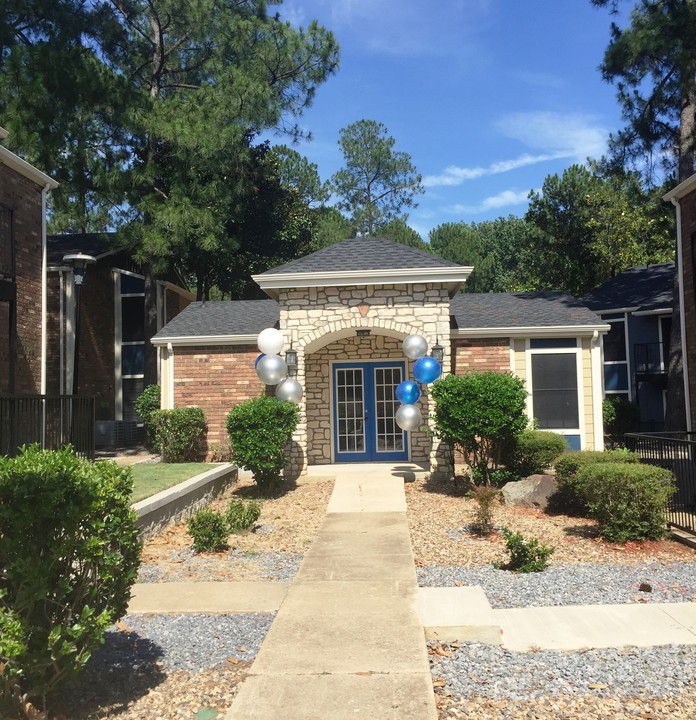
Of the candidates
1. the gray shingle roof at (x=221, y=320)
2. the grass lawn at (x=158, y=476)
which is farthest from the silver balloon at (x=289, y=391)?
the gray shingle roof at (x=221, y=320)

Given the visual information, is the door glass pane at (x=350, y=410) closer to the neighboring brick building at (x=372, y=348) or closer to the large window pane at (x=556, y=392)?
the neighboring brick building at (x=372, y=348)

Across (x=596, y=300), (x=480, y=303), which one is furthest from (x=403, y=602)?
(x=596, y=300)

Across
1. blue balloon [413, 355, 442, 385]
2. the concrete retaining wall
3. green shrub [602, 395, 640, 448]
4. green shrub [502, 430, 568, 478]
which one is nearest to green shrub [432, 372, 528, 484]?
green shrub [502, 430, 568, 478]

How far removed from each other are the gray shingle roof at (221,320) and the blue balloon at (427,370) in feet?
15.6

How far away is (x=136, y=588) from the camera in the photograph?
6152 millimetres

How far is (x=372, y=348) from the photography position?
1485 cm

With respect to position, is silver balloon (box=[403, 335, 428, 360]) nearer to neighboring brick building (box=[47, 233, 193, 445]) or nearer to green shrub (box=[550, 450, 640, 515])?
green shrub (box=[550, 450, 640, 515])

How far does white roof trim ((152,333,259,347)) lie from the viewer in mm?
15164

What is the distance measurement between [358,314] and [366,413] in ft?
9.31

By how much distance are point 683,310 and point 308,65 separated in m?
15.2

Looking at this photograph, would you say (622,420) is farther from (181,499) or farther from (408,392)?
(181,499)

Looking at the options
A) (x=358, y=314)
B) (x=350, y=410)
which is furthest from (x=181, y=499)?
(x=350, y=410)

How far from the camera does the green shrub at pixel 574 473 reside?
8969 mm

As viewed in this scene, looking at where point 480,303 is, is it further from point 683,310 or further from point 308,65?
point 308,65
